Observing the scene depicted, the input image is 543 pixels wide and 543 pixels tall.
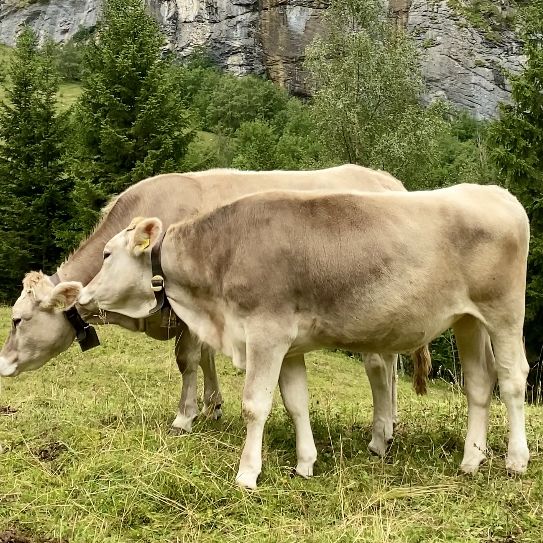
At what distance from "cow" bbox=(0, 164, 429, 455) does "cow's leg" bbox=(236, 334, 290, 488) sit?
4.69ft

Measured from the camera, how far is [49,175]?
86.9 feet

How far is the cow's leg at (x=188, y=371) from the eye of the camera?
7.23 m

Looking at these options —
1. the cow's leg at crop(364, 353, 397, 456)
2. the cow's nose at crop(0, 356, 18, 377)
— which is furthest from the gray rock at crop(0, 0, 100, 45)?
the cow's leg at crop(364, 353, 397, 456)

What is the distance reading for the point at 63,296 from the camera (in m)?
6.94

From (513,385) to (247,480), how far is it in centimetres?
236

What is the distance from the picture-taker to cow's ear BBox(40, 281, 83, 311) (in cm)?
685

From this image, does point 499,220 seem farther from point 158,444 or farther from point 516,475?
point 158,444

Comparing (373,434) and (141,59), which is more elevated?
(373,434)

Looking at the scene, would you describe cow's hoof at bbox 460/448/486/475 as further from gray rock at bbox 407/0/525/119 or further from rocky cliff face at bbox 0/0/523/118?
gray rock at bbox 407/0/525/119

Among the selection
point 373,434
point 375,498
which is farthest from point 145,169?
point 375,498

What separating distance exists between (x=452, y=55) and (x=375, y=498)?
6976 cm

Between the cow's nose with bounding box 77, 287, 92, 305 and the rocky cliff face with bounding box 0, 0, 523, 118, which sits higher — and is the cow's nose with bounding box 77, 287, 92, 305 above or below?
above

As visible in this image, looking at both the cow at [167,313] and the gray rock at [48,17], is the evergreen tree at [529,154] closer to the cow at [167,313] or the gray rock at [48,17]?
the cow at [167,313]

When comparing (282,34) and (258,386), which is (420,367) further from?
(282,34)
